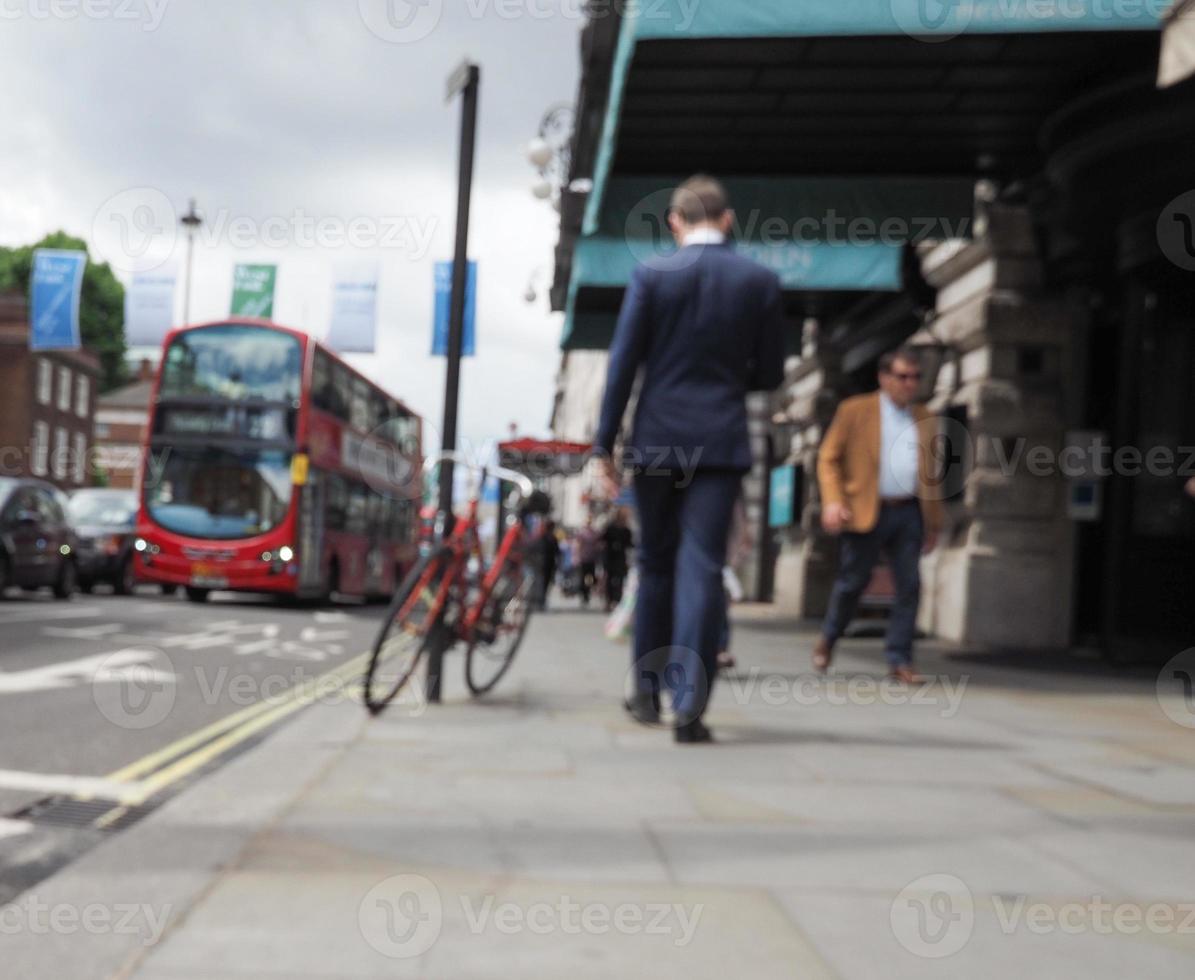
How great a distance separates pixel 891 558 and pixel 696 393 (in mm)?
2915

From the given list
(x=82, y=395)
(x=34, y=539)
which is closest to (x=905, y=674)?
(x=34, y=539)

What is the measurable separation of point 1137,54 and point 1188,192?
2.99 feet

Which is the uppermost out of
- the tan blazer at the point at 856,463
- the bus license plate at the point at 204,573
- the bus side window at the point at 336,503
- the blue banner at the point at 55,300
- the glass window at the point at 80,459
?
the blue banner at the point at 55,300

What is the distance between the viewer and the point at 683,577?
504 cm

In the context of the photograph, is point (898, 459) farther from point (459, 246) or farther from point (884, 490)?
point (459, 246)

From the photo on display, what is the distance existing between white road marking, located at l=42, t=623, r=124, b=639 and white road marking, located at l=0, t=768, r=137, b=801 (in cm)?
658

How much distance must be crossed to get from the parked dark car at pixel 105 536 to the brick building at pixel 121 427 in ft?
218

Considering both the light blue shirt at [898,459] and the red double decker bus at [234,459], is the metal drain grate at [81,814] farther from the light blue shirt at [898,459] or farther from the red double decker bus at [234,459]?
the red double decker bus at [234,459]

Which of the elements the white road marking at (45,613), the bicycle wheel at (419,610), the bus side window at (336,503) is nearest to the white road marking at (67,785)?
the bicycle wheel at (419,610)

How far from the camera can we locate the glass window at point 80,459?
215ft

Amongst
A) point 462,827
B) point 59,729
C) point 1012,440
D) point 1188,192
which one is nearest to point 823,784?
point 462,827

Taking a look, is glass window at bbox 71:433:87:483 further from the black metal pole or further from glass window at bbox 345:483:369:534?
the black metal pole

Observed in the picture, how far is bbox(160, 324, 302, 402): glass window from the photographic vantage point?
1923cm

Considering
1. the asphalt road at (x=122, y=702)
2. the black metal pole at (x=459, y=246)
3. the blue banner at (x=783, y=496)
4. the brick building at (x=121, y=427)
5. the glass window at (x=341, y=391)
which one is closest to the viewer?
the asphalt road at (x=122, y=702)
